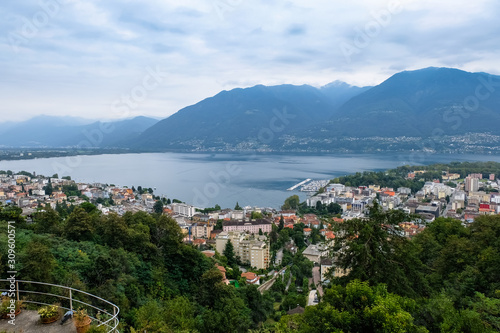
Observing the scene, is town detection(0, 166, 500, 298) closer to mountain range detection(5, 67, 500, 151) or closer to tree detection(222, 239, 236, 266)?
tree detection(222, 239, 236, 266)

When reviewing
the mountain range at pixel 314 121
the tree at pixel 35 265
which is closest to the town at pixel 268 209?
the tree at pixel 35 265

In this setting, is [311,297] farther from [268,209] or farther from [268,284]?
[268,209]

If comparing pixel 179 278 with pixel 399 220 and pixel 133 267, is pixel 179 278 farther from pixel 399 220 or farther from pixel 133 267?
pixel 399 220

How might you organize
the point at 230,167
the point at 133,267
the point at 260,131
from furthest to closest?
1. the point at 260,131
2. the point at 230,167
3. the point at 133,267

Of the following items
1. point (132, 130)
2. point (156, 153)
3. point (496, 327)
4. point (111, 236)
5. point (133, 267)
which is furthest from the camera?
point (132, 130)

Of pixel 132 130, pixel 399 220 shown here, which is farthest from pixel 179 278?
pixel 132 130

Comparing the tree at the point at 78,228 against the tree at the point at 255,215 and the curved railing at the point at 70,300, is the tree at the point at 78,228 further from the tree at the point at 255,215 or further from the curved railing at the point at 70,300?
the tree at the point at 255,215

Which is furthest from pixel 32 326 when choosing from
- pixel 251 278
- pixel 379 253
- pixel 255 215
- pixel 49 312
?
pixel 255 215
